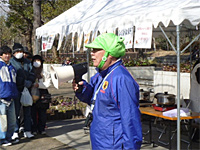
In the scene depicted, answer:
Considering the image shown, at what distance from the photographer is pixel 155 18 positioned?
189 inches

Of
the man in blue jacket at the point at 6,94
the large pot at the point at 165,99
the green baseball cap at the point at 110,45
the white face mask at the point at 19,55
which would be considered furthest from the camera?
the white face mask at the point at 19,55

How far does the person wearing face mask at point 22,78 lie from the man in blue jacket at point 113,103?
12.8 ft

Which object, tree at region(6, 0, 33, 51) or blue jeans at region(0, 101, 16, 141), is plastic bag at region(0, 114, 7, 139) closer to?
blue jeans at region(0, 101, 16, 141)

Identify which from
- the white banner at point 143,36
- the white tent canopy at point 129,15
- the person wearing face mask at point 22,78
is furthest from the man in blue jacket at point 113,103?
the person wearing face mask at point 22,78

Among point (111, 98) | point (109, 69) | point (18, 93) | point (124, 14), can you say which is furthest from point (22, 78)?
point (111, 98)

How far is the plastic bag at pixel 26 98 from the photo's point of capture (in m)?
6.71

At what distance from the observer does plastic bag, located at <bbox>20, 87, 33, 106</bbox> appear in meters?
6.71

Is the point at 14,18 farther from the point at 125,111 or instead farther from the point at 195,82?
the point at 125,111

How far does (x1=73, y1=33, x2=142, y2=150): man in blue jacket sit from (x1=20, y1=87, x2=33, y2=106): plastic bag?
3947 mm

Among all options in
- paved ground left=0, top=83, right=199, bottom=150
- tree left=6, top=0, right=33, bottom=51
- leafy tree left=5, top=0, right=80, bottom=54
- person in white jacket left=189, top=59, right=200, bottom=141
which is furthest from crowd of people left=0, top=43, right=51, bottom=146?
tree left=6, top=0, right=33, bottom=51

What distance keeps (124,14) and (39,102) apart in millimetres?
2871

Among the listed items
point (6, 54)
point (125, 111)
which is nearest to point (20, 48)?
point (6, 54)

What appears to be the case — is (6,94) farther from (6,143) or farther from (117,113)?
(117,113)

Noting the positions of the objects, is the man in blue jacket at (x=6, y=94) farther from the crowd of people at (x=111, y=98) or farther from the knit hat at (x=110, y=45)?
the knit hat at (x=110, y=45)
